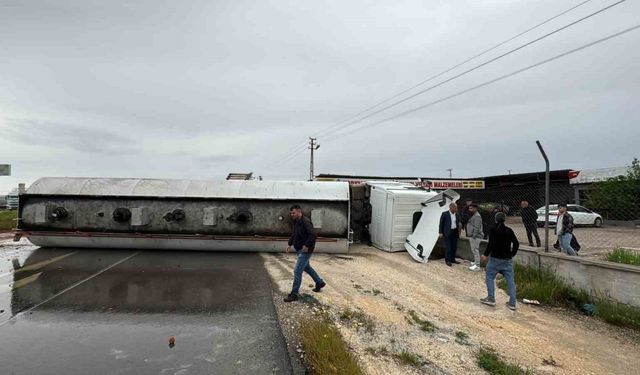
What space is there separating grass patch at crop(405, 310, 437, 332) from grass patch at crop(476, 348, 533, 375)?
0.84 m

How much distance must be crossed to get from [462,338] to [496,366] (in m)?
0.85

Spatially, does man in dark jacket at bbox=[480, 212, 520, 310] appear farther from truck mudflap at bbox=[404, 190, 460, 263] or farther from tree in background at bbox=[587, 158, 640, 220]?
tree in background at bbox=[587, 158, 640, 220]

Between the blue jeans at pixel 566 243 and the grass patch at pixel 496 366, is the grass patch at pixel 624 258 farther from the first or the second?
the grass patch at pixel 496 366

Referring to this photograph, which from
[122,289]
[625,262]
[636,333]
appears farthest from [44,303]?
[625,262]

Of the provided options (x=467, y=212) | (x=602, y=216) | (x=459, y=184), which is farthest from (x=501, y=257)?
(x=459, y=184)

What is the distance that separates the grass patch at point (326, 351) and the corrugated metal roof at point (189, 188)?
7.20m

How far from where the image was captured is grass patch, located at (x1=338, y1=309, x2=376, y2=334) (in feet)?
17.4

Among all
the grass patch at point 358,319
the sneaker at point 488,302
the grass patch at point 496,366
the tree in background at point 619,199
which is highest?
the tree in background at point 619,199

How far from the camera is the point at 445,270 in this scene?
9.55 meters

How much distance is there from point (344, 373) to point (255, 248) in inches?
329

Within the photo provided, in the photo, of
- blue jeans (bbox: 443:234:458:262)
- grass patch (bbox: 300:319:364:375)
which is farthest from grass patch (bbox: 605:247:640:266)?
grass patch (bbox: 300:319:364:375)

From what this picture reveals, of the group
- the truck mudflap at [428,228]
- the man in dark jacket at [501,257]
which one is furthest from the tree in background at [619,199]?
the man in dark jacket at [501,257]

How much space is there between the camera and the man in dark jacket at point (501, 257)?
675cm

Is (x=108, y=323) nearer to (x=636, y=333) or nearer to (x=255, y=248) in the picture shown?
(x=255, y=248)
